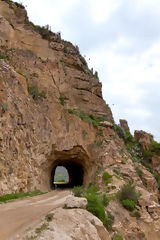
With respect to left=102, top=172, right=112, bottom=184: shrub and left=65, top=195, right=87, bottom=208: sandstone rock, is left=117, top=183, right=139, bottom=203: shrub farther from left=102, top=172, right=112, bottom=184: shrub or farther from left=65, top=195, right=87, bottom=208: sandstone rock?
left=65, top=195, right=87, bottom=208: sandstone rock

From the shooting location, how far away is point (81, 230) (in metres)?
7.79

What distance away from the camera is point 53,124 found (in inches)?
894

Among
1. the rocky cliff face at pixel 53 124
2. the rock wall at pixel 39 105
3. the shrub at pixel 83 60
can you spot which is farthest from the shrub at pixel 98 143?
the shrub at pixel 83 60

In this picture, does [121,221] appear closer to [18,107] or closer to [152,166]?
[18,107]

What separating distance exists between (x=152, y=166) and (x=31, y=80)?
70.6ft

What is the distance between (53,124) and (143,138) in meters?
18.3

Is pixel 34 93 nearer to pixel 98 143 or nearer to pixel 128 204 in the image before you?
pixel 98 143

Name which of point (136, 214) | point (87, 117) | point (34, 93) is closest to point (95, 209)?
point (136, 214)

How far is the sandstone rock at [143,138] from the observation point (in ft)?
114

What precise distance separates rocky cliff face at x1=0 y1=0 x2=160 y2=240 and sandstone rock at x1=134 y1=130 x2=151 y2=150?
27 cm

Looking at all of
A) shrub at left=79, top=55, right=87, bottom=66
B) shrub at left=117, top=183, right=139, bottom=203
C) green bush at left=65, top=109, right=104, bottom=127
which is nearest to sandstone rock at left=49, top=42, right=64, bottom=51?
shrub at left=79, top=55, right=87, bottom=66

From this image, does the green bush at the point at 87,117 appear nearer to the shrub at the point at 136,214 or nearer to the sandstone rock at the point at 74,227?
the shrub at the point at 136,214

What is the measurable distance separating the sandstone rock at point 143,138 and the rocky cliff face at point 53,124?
0.27 m

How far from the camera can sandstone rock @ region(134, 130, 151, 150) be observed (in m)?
34.8
